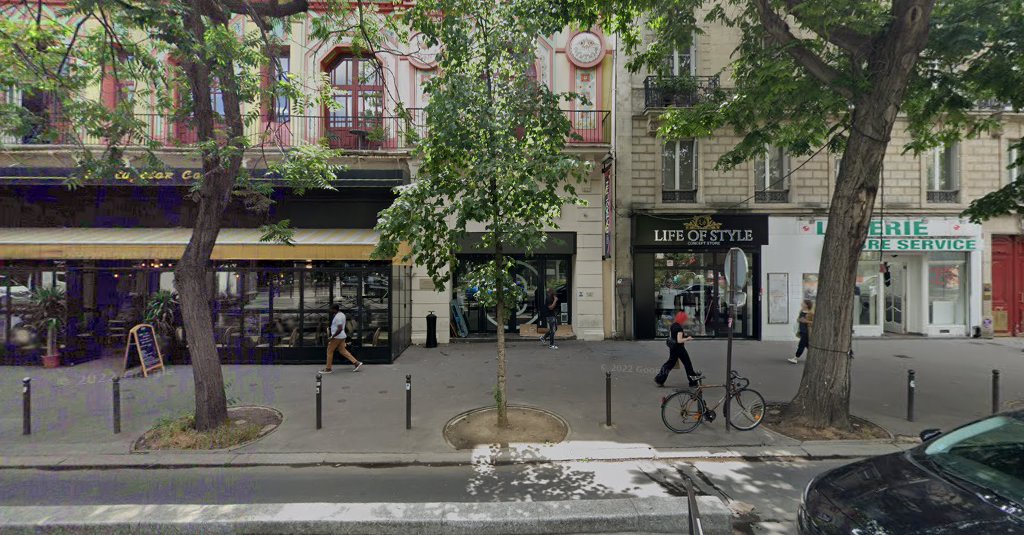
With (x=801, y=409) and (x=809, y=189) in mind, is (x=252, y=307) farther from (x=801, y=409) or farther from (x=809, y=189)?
(x=809, y=189)

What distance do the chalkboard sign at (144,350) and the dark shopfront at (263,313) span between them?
805 mm

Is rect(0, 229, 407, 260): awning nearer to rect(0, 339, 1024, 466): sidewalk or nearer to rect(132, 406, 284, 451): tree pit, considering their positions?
rect(0, 339, 1024, 466): sidewalk

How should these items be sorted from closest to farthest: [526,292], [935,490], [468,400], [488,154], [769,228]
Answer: [935,490] < [488,154] < [468,400] < [769,228] < [526,292]

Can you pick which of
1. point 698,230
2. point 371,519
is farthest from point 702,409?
point 698,230

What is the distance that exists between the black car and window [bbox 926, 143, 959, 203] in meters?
14.9

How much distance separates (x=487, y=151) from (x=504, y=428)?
423cm

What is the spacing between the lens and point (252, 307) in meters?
11.1

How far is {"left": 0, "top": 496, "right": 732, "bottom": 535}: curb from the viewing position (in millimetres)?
3883

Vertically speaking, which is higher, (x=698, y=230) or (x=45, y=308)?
(x=698, y=230)

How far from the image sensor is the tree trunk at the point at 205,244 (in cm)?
625

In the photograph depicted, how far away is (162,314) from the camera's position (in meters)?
10.9

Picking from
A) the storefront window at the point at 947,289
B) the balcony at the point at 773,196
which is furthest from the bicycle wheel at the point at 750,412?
the storefront window at the point at 947,289

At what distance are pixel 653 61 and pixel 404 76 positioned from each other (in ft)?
25.9

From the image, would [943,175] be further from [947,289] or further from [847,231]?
[847,231]
